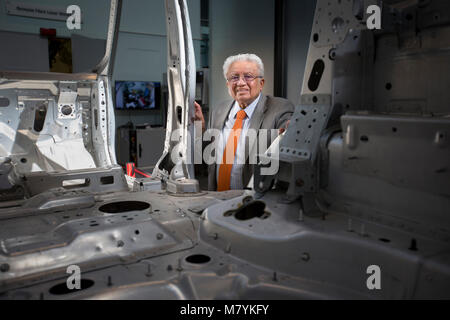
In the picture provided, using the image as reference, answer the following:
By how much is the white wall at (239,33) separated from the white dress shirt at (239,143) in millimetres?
5581

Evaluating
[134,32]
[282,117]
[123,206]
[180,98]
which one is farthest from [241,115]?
[134,32]

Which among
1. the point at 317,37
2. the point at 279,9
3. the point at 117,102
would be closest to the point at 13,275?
the point at 317,37

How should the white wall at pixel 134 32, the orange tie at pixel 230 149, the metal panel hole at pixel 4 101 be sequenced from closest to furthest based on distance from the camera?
1. the orange tie at pixel 230 149
2. the metal panel hole at pixel 4 101
3. the white wall at pixel 134 32

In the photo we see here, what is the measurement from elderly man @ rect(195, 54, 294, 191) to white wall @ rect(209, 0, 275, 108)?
5601 mm

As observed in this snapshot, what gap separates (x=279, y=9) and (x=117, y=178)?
7087mm

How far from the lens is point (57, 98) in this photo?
4477 mm

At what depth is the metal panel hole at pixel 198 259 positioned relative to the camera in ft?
7.09

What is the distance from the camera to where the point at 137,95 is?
984cm

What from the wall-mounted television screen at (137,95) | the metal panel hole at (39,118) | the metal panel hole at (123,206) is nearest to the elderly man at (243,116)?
the metal panel hole at (123,206)

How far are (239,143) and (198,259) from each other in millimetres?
1697

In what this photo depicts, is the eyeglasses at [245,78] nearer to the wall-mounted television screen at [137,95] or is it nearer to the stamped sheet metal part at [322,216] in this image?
the stamped sheet metal part at [322,216]

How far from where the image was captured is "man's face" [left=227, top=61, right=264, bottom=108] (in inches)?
145

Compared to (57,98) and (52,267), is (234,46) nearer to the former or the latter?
(57,98)

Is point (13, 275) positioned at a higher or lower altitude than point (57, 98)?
lower
